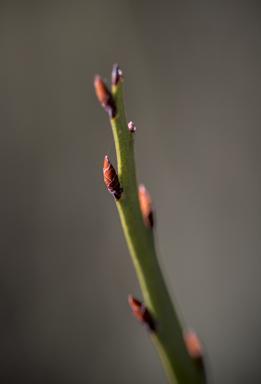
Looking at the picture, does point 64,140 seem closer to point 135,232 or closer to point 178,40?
point 178,40

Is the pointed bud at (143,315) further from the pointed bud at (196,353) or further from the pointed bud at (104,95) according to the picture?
the pointed bud at (104,95)

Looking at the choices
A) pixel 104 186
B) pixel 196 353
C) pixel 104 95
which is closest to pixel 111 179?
pixel 104 95

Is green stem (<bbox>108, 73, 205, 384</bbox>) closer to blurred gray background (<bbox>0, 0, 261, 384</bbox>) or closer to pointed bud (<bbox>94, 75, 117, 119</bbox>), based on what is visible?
pointed bud (<bbox>94, 75, 117, 119</bbox>)

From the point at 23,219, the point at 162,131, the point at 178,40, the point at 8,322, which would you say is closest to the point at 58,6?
the point at 178,40

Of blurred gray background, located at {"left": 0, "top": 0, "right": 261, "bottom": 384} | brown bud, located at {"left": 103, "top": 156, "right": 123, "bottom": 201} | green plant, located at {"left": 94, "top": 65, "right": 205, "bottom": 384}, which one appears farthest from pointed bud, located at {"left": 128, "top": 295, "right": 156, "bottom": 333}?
blurred gray background, located at {"left": 0, "top": 0, "right": 261, "bottom": 384}

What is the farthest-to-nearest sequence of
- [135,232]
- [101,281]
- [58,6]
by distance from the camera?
[101,281] → [58,6] → [135,232]

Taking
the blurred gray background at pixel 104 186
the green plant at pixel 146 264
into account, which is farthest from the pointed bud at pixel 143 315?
the blurred gray background at pixel 104 186

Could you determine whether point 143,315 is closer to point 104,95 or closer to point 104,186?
point 104,95
